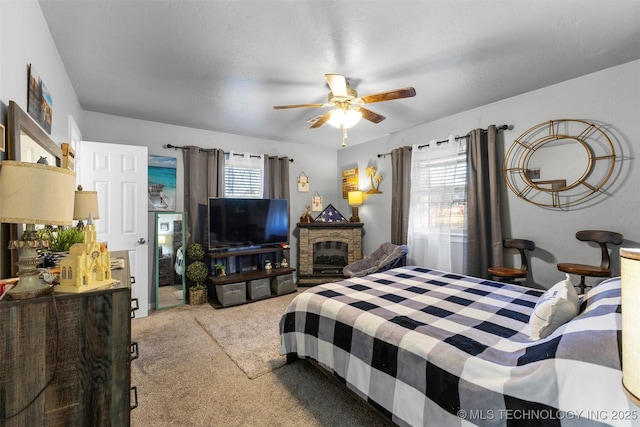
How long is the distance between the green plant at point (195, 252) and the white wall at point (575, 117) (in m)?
3.74

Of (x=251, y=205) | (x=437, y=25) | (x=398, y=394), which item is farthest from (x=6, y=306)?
(x=251, y=205)

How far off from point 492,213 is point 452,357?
247 centimetres

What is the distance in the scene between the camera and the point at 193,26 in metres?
1.90

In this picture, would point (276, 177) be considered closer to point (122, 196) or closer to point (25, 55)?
point (122, 196)

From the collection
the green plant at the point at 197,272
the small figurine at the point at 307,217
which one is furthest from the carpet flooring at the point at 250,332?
the small figurine at the point at 307,217

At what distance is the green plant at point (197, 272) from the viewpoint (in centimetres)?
386

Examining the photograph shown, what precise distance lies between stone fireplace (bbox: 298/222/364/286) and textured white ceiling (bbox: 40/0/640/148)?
2.32 meters

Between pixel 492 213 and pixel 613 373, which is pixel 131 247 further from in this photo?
pixel 492 213

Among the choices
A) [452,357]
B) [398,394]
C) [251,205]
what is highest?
[251,205]

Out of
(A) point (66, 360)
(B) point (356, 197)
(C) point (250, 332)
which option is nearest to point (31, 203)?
(A) point (66, 360)

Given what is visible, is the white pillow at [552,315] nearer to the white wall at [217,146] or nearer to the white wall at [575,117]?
the white wall at [575,117]

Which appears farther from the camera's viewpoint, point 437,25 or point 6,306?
point 437,25

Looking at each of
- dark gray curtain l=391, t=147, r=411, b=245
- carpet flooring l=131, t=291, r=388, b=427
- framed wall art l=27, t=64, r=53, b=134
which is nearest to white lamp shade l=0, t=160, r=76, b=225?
framed wall art l=27, t=64, r=53, b=134

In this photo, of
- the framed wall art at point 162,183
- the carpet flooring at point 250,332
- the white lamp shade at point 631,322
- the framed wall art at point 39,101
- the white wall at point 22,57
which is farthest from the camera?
the framed wall art at point 162,183
